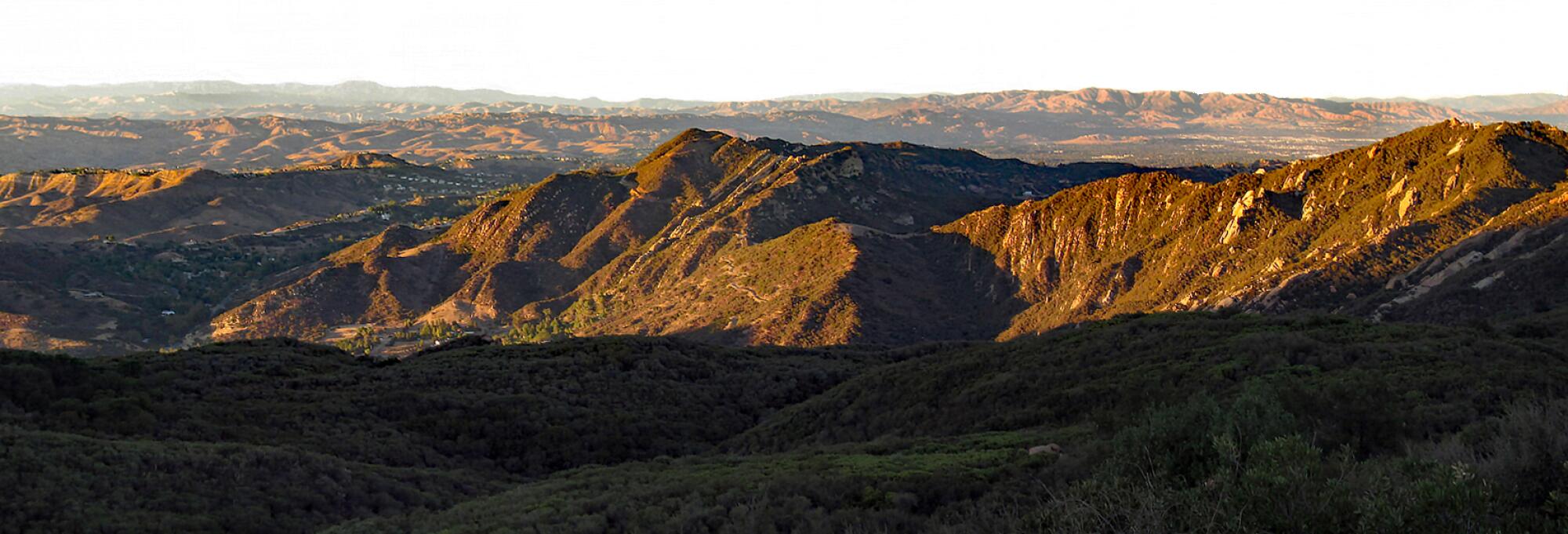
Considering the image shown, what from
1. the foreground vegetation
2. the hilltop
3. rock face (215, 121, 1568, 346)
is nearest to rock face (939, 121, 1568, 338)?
rock face (215, 121, 1568, 346)

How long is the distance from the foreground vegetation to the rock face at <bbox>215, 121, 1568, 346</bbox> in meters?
30.3

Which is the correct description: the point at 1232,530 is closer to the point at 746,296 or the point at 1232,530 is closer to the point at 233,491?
the point at 233,491

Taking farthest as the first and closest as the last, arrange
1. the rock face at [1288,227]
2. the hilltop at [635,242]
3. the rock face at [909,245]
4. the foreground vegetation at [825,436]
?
the hilltop at [635,242]
the rock face at [909,245]
the rock face at [1288,227]
the foreground vegetation at [825,436]

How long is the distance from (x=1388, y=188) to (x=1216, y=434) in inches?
3330

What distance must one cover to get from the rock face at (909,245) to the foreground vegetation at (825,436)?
3033 cm

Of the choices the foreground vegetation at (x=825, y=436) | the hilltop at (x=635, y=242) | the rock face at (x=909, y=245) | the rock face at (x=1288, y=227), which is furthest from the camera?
the hilltop at (x=635, y=242)

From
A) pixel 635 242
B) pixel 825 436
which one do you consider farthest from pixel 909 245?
pixel 825 436

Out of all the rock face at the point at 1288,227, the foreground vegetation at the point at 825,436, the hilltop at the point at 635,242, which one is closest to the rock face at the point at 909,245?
the rock face at the point at 1288,227

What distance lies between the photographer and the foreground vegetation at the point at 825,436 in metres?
13.4

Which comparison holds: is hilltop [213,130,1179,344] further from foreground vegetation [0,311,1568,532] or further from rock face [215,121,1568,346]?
foreground vegetation [0,311,1568,532]

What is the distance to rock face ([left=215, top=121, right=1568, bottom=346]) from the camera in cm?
7612

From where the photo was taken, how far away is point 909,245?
117875 mm

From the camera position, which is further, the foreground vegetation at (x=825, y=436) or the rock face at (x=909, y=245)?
the rock face at (x=909, y=245)

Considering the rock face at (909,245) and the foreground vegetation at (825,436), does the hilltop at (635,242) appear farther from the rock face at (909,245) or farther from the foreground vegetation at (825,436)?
the foreground vegetation at (825,436)
